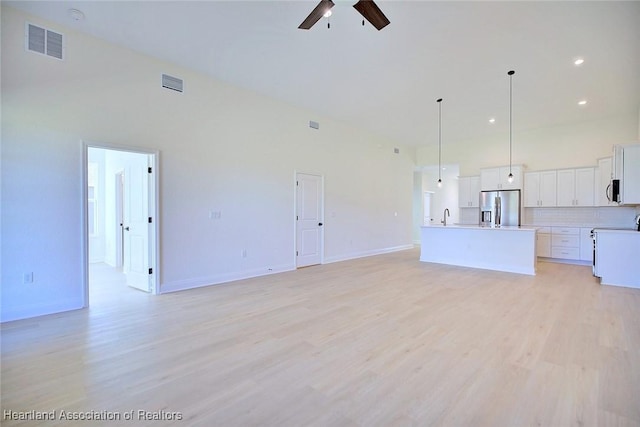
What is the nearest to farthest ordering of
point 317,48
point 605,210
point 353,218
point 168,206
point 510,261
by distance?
point 317,48
point 168,206
point 510,261
point 605,210
point 353,218

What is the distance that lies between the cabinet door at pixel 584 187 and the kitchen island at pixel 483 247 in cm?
198

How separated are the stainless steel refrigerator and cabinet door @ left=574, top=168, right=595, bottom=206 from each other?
1164 mm

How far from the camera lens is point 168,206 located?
4297mm

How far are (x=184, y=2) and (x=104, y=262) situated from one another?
6.45 m

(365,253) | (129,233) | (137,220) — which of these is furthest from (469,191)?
(129,233)

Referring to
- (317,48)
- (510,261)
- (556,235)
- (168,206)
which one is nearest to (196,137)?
(168,206)

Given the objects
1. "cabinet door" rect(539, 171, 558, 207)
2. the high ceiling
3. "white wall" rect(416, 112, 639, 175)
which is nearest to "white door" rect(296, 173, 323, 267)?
the high ceiling

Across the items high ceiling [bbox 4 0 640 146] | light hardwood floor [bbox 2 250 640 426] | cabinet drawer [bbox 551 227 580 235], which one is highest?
high ceiling [bbox 4 0 640 146]

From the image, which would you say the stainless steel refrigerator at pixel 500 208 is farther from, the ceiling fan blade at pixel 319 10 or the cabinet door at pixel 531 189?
the ceiling fan blade at pixel 319 10

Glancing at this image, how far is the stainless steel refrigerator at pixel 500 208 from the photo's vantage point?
24.5 feet

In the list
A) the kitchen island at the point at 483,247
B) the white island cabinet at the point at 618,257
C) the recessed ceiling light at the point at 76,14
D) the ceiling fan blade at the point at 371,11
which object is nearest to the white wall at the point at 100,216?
the recessed ceiling light at the point at 76,14

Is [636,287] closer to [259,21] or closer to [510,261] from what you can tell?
[510,261]

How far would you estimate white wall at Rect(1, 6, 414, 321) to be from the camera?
10.5 ft

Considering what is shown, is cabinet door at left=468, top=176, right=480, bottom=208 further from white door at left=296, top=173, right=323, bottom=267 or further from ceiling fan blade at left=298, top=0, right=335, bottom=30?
ceiling fan blade at left=298, top=0, right=335, bottom=30
